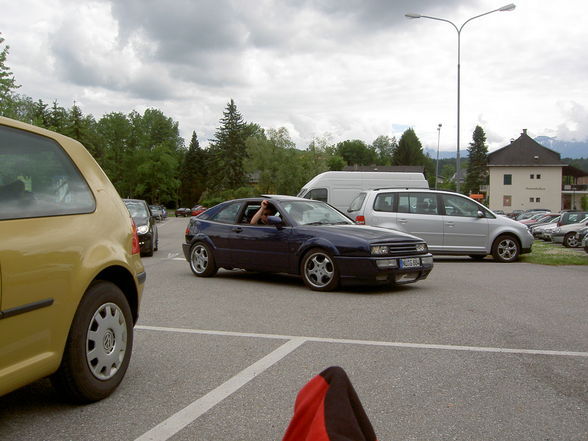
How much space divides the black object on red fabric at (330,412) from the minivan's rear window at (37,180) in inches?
88.9

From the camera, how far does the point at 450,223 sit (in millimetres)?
15664

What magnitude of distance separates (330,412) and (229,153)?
89146 millimetres

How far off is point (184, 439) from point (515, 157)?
300 feet

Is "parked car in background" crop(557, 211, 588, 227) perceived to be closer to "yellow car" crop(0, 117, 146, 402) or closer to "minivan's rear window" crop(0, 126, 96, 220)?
"yellow car" crop(0, 117, 146, 402)

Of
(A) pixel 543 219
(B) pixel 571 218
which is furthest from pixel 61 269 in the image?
(A) pixel 543 219

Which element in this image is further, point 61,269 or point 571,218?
point 571,218

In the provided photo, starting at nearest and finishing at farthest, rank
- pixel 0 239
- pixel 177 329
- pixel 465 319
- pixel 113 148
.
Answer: pixel 0 239
pixel 177 329
pixel 465 319
pixel 113 148

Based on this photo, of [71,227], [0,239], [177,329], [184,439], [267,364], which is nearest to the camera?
[0,239]

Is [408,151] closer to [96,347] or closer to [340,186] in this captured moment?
[340,186]

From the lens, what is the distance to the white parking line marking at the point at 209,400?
3.51 m

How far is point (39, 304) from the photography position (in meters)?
3.45

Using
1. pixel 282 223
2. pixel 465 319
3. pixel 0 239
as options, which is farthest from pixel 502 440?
pixel 282 223

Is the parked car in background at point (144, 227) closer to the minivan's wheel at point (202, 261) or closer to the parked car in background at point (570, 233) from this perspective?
the minivan's wheel at point (202, 261)

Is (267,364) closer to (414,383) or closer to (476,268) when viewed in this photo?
(414,383)
